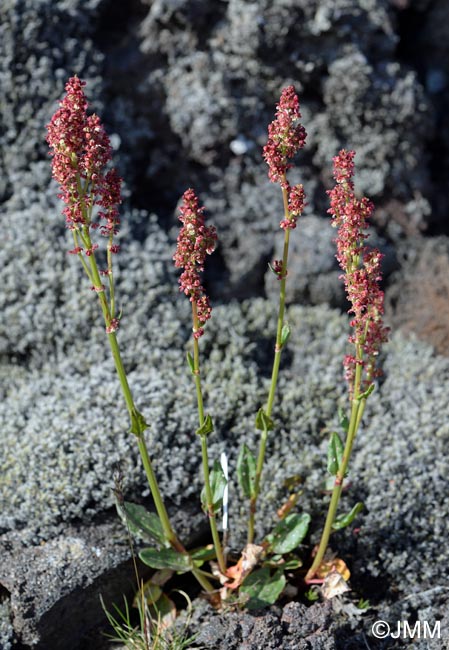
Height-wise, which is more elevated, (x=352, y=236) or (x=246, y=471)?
(x=352, y=236)

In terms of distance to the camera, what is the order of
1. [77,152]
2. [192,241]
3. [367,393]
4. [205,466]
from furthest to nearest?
[205,466] < [367,393] < [192,241] < [77,152]

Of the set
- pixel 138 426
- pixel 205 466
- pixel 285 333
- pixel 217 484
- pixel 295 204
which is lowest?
pixel 217 484

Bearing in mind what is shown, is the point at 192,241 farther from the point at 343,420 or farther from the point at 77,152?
the point at 343,420

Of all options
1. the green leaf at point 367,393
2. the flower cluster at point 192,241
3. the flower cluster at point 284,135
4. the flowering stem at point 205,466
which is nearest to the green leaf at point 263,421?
the flowering stem at point 205,466

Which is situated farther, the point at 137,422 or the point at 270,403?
the point at 270,403

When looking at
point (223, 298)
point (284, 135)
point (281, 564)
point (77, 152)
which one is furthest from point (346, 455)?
point (223, 298)

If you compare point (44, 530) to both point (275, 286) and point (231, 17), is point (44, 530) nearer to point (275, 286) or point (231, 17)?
point (275, 286)

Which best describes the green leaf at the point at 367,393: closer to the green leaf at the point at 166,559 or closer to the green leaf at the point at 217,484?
the green leaf at the point at 217,484
